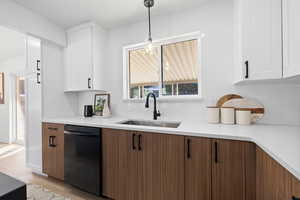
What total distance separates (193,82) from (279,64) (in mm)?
1003

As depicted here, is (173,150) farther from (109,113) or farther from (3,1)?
(3,1)

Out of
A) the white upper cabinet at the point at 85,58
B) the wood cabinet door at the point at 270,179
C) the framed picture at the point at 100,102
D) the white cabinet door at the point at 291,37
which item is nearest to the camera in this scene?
the wood cabinet door at the point at 270,179

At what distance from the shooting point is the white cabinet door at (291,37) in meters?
0.96

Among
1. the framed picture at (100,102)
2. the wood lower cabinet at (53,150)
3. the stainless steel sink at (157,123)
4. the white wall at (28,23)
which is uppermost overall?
the white wall at (28,23)

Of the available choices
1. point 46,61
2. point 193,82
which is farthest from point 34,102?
point 193,82

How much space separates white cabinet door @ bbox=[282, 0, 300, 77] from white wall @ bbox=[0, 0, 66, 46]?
292 cm

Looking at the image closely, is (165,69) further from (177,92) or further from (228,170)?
(228,170)

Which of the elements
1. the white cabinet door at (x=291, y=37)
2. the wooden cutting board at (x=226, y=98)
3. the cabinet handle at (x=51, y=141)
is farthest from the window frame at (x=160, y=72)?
the cabinet handle at (x=51, y=141)

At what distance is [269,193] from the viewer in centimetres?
93

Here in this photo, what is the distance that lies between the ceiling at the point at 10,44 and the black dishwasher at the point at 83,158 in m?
2.04

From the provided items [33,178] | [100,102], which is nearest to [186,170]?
[100,102]

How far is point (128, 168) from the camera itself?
1.64 m

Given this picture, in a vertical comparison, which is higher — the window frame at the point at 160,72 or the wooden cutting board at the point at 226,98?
Result: the window frame at the point at 160,72

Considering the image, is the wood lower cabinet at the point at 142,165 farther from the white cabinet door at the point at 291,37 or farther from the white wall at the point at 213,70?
the white cabinet door at the point at 291,37
